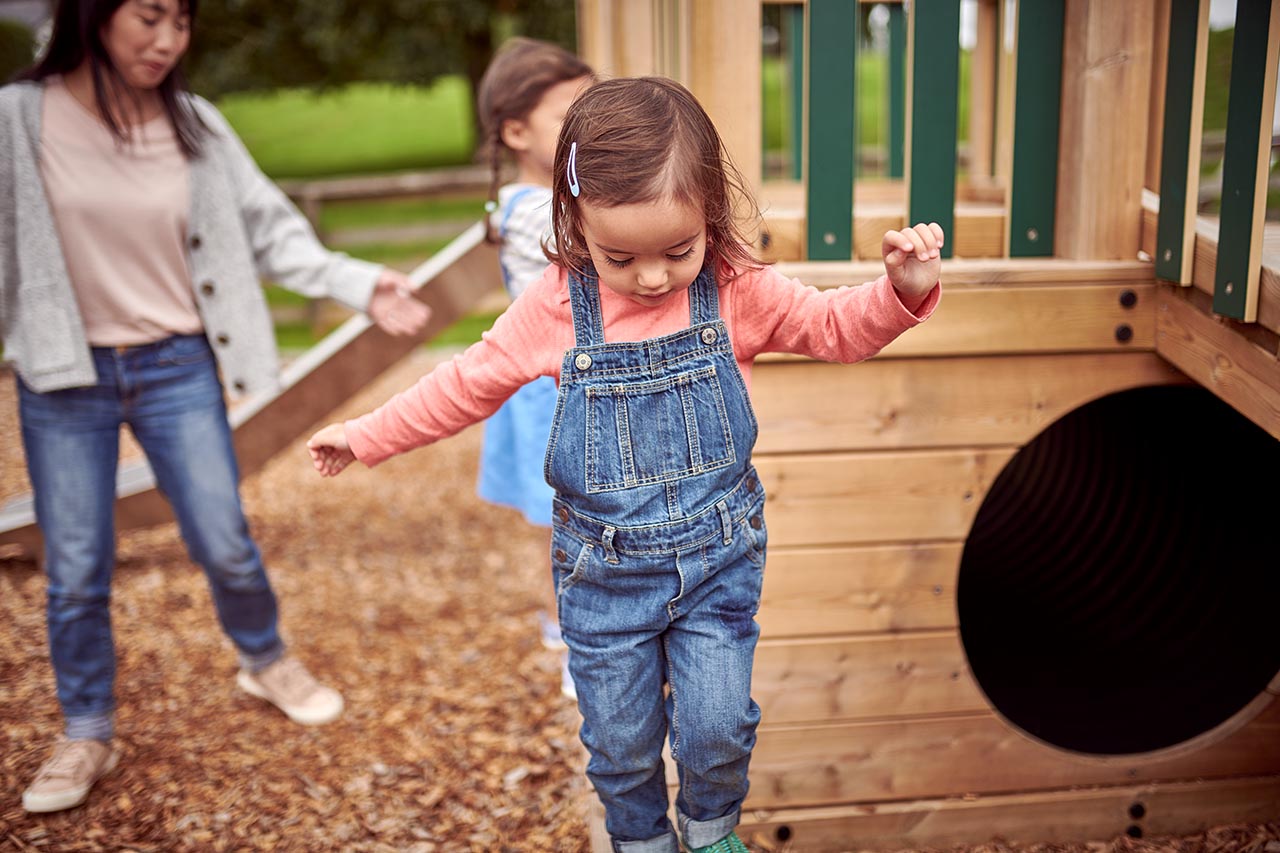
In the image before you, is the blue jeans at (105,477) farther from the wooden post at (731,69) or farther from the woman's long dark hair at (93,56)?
the wooden post at (731,69)

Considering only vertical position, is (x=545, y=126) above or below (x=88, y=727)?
above

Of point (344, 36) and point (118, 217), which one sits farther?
point (344, 36)

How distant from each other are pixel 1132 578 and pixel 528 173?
2.27 m

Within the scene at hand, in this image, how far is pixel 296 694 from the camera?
351 centimetres

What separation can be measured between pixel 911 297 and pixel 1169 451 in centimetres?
211

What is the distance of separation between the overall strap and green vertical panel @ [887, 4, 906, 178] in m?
4.05

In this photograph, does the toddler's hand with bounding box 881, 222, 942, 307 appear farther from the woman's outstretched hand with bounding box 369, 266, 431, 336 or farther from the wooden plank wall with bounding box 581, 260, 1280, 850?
the woman's outstretched hand with bounding box 369, 266, 431, 336

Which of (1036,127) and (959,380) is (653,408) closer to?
(959,380)

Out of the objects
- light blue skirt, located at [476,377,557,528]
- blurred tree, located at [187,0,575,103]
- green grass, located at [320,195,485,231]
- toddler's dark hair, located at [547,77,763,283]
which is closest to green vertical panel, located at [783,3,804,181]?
light blue skirt, located at [476,377,557,528]

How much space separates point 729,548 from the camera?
193 centimetres

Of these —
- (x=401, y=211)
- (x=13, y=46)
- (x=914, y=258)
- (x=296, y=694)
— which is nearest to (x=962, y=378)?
(x=914, y=258)

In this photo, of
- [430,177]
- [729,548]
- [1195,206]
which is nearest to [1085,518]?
[1195,206]

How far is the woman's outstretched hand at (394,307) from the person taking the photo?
3.18 meters

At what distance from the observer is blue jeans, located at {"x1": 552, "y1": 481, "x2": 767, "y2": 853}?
75.2 inches
